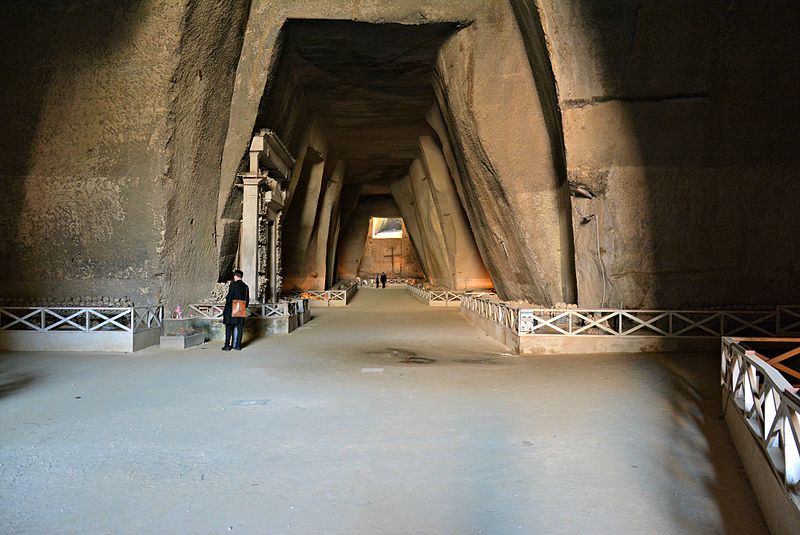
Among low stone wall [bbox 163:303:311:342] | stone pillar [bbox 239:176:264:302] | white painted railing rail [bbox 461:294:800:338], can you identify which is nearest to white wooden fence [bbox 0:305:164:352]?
low stone wall [bbox 163:303:311:342]

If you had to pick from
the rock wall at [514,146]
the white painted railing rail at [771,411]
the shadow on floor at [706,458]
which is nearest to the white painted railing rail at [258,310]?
the rock wall at [514,146]

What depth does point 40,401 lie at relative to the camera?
6.46 m

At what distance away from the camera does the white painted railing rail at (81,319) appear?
10.5m

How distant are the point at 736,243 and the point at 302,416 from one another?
8.68 meters

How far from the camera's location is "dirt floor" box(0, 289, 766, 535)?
3523 mm

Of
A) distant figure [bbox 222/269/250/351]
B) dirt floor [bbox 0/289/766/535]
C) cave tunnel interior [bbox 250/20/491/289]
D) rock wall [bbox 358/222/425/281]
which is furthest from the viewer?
rock wall [bbox 358/222/425/281]

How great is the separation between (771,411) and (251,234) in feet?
38.9

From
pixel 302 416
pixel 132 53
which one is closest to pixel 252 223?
pixel 132 53

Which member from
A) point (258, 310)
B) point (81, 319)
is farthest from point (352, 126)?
point (81, 319)

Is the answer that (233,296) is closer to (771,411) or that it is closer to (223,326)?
(223,326)

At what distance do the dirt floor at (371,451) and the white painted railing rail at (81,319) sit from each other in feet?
6.34

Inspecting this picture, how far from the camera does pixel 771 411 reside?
3.83 m

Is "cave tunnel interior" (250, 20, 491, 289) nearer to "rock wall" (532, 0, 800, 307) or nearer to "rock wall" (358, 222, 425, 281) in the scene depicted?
"rock wall" (532, 0, 800, 307)

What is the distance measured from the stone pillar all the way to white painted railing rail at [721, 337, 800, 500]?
1073 cm
